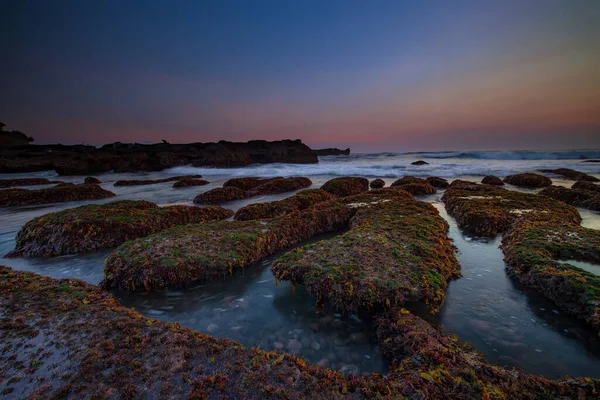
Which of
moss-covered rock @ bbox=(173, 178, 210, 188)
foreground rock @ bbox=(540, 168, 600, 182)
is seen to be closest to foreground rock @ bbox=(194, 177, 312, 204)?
moss-covered rock @ bbox=(173, 178, 210, 188)

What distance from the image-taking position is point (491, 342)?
8.77ft

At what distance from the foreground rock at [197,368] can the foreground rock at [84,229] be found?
9.28 ft

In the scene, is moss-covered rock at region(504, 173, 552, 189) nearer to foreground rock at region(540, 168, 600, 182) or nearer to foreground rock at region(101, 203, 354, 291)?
foreground rock at region(540, 168, 600, 182)

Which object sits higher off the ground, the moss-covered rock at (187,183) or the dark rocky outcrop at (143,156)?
the dark rocky outcrop at (143,156)

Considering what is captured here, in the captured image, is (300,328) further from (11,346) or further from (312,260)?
(11,346)

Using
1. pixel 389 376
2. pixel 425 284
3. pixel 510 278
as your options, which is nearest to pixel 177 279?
pixel 389 376

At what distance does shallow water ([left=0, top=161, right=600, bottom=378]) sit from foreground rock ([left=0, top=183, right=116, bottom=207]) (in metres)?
8.41

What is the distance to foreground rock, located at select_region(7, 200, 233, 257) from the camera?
505 cm

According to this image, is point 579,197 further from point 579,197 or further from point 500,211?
point 500,211

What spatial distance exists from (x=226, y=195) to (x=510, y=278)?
30.1ft

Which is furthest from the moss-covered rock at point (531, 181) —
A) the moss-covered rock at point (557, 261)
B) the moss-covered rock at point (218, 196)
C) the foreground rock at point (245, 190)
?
the moss-covered rock at point (218, 196)

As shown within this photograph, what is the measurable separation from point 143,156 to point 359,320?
1322 inches

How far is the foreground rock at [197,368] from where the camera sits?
72.2 inches

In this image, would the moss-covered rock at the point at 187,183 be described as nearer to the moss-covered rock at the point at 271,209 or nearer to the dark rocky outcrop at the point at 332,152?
the moss-covered rock at the point at 271,209
